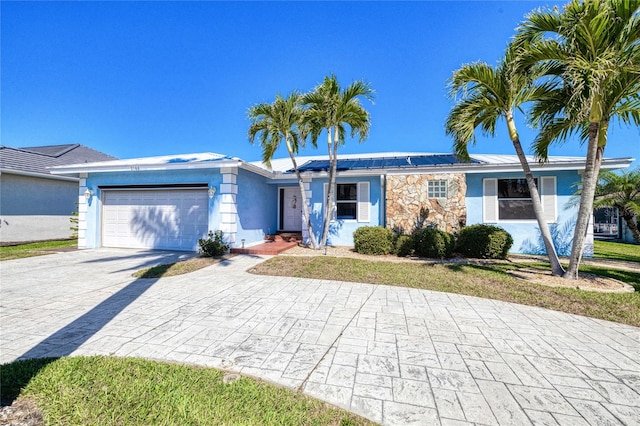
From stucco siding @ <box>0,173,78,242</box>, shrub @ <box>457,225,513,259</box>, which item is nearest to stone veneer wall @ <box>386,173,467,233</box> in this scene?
shrub @ <box>457,225,513,259</box>

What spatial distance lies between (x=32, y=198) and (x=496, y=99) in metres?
20.3

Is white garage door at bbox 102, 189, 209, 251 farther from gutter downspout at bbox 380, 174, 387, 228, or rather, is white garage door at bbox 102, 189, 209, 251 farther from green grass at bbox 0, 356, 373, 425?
green grass at bbox 0, 356, 373, 425

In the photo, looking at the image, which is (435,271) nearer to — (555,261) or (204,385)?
(555,261)

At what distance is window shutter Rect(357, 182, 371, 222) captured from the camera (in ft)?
38.0

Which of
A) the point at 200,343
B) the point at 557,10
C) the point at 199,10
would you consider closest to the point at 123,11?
the point at 199,10

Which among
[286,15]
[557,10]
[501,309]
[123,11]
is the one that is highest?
[286,15]

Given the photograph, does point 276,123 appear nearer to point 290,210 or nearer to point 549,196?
point 290,210

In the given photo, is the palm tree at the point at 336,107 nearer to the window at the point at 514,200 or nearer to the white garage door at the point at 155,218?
the white garage door at the point at 155,218

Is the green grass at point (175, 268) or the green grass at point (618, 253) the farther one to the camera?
the green grass at point (618, 253)

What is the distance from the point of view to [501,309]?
4695mm

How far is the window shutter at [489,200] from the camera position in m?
10.6

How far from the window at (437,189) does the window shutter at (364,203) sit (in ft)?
8.04

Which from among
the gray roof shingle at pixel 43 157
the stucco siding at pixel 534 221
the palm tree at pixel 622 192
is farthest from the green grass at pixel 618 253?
the gray roof shingle at pixel 43 157

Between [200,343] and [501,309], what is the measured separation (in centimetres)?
488
